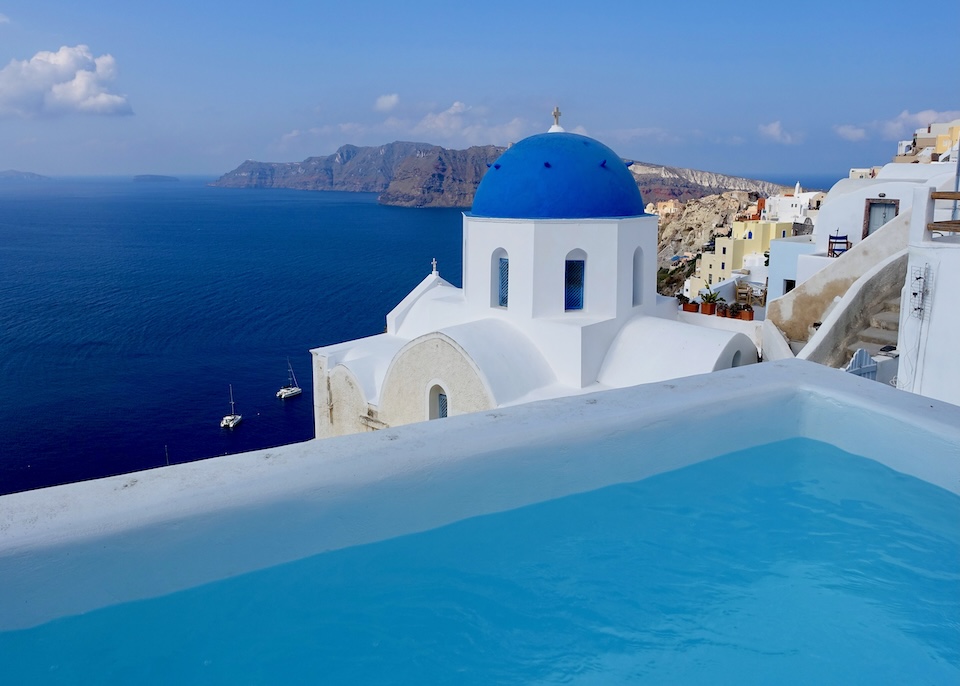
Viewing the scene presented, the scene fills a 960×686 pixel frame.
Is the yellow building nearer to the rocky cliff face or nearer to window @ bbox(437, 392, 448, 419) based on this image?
window @ bbox(437, 392, 448, 419)

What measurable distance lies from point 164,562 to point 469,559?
1342 mm

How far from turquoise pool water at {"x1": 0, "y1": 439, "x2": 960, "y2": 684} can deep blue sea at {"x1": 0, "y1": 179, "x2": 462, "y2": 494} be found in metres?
23.6

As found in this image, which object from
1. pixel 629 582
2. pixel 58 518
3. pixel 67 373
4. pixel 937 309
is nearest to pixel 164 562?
pixel 58 518

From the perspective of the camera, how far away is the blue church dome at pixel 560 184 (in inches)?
387

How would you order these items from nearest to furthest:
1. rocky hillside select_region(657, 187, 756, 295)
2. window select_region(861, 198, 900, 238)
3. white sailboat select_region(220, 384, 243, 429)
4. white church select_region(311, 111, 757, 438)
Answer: white church select_region(311, 111, 757, 438)
window select_region(861, 198, 900, 238)
white sailboat select_region(220, 384, 243, 429)
rocky hillside select_region(657, 187, 756, 295)

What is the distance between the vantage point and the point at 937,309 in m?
6.83

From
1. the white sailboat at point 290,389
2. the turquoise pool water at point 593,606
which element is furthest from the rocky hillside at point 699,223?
the turquoise pool water at point 593,606

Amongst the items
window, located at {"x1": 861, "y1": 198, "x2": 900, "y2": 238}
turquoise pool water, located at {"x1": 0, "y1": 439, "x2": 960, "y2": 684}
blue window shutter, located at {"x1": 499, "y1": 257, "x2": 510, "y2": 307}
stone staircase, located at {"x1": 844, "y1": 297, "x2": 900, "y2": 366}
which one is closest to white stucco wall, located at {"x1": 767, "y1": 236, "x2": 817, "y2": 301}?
window, located at {"x1": 861, "y1": 198, "x2": 900, "y2": 238}

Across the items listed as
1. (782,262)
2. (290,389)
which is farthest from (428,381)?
(290,389)

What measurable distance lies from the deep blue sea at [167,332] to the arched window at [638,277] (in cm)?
1894

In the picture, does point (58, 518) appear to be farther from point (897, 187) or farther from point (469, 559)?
point (897, 187)

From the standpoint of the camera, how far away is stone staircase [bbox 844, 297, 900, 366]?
350 inches

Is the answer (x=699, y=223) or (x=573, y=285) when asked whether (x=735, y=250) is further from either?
(x=699, y=223)

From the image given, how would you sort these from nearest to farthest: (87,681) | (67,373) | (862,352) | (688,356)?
(87,681)
(862,352)
(688,356)
(67,373)
